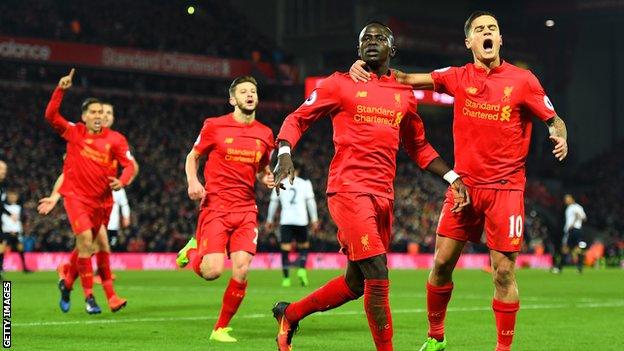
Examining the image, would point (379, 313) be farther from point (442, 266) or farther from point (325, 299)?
point (442, 266)

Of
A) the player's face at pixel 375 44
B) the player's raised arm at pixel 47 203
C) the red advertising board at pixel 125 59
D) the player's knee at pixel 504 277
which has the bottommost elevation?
the player's knee at pixel 504 277

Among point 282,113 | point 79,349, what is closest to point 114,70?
point 282,113

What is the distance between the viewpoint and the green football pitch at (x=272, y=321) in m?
10.8

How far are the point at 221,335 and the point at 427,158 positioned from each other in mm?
3082

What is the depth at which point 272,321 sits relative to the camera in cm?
1329

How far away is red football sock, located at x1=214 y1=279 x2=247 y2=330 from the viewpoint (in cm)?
1123

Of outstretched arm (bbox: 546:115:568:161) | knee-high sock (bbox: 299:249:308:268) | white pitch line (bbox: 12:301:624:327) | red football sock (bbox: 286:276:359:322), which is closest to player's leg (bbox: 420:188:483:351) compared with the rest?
outstretched arm (bbox: 546:115:568:161)

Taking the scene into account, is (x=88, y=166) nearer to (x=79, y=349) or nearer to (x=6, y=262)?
(x=79, y=349)

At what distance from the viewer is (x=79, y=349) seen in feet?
33.2

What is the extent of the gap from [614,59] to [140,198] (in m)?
30.8

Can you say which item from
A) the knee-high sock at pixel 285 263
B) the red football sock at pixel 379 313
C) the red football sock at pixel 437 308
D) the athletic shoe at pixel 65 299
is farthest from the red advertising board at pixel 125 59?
the red football sock at pixel 379 313

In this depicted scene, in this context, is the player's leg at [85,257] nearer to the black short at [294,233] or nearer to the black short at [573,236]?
the black short at [294,233]

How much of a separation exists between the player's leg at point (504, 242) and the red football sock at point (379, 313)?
1.10 m

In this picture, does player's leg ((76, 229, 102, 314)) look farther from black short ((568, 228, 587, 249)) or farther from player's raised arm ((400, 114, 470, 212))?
black short ((568, 228, 587, 249))
